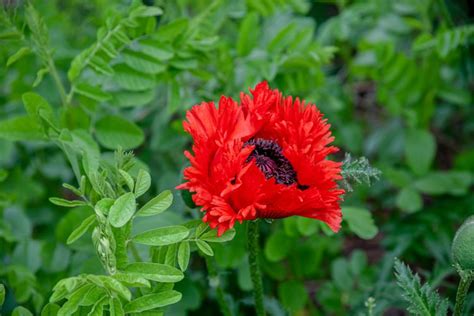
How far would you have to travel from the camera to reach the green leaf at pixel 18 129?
127 cm

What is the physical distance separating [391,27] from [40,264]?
1156 mm

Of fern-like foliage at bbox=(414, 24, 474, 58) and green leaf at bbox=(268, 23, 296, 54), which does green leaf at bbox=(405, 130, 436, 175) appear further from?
green leaf at bbox=(268, 23, 296, 54)

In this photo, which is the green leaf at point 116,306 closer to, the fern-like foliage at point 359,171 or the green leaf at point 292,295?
the fern-like foliage at point 359,171

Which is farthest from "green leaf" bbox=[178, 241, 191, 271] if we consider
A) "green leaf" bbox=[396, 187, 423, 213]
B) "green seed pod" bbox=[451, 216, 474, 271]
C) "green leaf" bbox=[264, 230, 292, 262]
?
"green leaf" bbox=[396, 187, 423, 213]

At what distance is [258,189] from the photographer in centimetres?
91

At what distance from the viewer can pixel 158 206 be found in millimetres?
984

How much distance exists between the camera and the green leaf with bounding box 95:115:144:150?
139 cm

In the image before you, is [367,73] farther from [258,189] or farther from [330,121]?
[258,189]

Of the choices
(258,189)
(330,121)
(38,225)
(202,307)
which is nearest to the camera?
(258,189)

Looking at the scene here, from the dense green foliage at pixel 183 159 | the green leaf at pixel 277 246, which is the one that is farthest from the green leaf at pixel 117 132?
the green leaf at pixel 277 246

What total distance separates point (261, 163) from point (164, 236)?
0.18 m

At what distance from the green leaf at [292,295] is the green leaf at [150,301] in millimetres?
648

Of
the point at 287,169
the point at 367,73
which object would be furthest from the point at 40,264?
the point at 367,73

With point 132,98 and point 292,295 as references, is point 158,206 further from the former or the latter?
point 292,295
